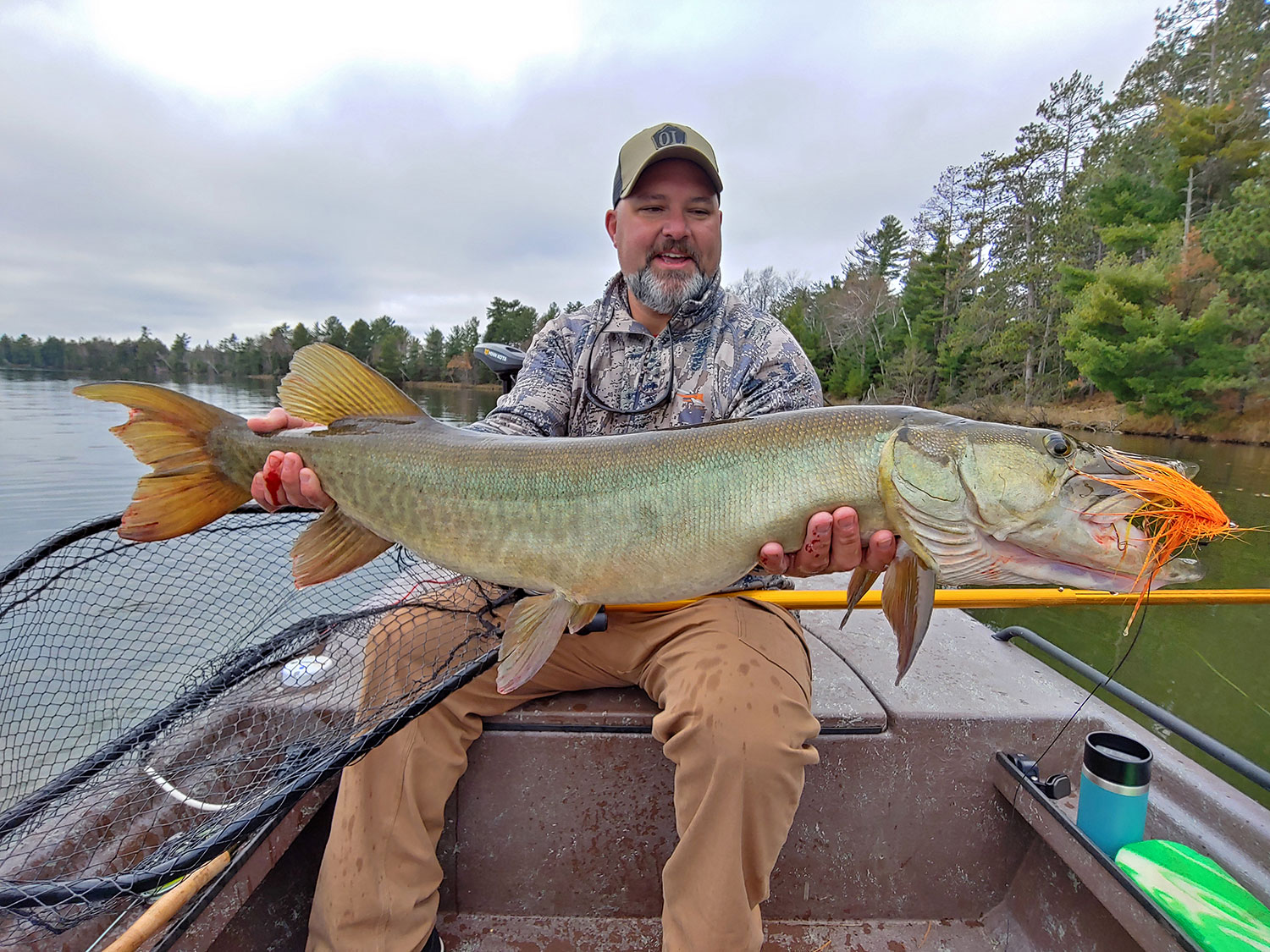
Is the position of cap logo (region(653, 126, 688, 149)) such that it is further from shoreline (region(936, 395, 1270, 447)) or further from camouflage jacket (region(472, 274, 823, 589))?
shoreline (region(936, 395, 1270, 447))

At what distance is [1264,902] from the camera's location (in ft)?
5.62

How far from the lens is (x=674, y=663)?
77.5 inches

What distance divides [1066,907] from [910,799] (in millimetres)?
469

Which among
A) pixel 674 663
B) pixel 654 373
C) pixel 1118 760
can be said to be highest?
pixel 654 373

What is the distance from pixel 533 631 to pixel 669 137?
214 centimetres

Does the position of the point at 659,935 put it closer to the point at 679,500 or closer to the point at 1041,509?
the point at 679,500

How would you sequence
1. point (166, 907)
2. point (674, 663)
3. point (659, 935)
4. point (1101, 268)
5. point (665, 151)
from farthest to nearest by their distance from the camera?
point (1101, 268) → point (665, 151) → point (659, 935) → point (674, 663) → point (166, 907)

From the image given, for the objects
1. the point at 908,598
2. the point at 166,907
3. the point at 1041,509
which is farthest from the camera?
the point at 908,598

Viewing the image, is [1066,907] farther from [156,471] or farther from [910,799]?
[156,471]

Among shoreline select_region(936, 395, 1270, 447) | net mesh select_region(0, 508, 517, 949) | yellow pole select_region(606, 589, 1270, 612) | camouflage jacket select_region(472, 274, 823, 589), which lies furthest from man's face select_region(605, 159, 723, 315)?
shoreline select_region(936, 395, 1270, 447)

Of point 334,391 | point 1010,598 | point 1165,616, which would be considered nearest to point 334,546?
point 334,391

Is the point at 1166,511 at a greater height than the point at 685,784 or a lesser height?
greater

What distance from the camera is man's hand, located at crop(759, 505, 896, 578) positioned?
6.05ft

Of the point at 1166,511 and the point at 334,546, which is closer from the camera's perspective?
the point at 1166,511
